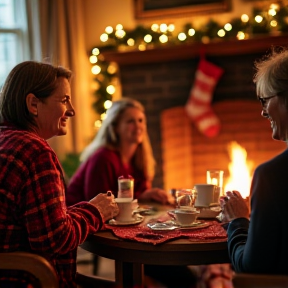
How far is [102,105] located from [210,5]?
1.25 meters

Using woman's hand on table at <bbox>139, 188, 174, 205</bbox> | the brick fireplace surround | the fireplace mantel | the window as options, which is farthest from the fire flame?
the window

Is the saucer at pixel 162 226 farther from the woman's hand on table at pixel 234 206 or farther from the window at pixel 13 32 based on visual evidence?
the window at pixel 13 32

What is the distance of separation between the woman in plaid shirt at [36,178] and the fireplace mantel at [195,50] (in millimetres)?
2345

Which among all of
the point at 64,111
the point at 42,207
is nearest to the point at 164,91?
the point at 64,111

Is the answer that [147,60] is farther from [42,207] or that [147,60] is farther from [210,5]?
[42,207]

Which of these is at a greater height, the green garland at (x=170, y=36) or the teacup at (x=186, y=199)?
the green garland at (x=170, y=36)

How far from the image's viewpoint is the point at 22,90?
175cm

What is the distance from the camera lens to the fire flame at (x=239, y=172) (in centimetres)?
253

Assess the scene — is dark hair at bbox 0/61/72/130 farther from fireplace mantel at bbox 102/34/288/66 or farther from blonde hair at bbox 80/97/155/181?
fireplace mantel at bbox 102/34/288/66

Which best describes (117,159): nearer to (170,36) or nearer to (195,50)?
(195,50)

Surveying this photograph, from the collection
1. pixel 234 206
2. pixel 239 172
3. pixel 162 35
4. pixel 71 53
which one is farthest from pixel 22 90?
pixel 71 53

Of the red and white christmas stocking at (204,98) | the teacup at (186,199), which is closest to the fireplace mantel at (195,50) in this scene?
the red and white christmas stocking at (204,98)

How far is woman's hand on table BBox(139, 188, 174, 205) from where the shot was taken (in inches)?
100

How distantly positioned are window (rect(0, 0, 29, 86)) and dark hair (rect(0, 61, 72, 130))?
8.49 ft
